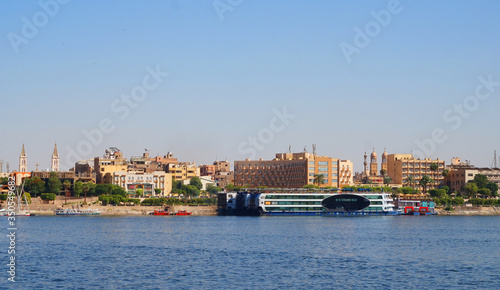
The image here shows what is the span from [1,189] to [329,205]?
250 feet

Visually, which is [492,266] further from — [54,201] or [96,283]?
[54,201]

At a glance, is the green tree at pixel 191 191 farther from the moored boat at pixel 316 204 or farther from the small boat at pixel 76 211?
the small boat at pixel 76 211

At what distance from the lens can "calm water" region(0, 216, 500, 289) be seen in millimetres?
51625

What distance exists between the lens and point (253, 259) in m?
64.2

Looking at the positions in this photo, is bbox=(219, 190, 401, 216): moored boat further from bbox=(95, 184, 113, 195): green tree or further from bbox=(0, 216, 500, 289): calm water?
bbox=(0, 216, 500, 289): calm water

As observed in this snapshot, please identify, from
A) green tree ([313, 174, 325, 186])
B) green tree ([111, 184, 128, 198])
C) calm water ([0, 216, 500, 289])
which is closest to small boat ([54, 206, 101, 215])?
green tree ([111, 184, 128, 198])

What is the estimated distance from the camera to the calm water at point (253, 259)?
169ft

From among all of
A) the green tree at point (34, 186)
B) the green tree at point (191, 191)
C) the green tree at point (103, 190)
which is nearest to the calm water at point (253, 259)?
the green tree at point (103, 190)

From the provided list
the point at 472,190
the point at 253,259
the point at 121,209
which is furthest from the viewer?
the point at 472,190

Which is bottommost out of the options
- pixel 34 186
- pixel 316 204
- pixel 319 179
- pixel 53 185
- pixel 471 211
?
pixel 471 211

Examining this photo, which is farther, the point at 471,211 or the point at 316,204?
the point at 471,211

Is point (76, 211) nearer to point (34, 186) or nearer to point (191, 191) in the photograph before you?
point (34, 186)

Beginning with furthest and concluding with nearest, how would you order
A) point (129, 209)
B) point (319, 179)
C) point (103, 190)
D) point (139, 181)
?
1. point (319, 179)
2. point (139, 181)
3. point (103, 190)
4. point (129, 209)

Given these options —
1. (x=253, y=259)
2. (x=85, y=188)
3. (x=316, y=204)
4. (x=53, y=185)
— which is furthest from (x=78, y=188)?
(x=253, y=259)
